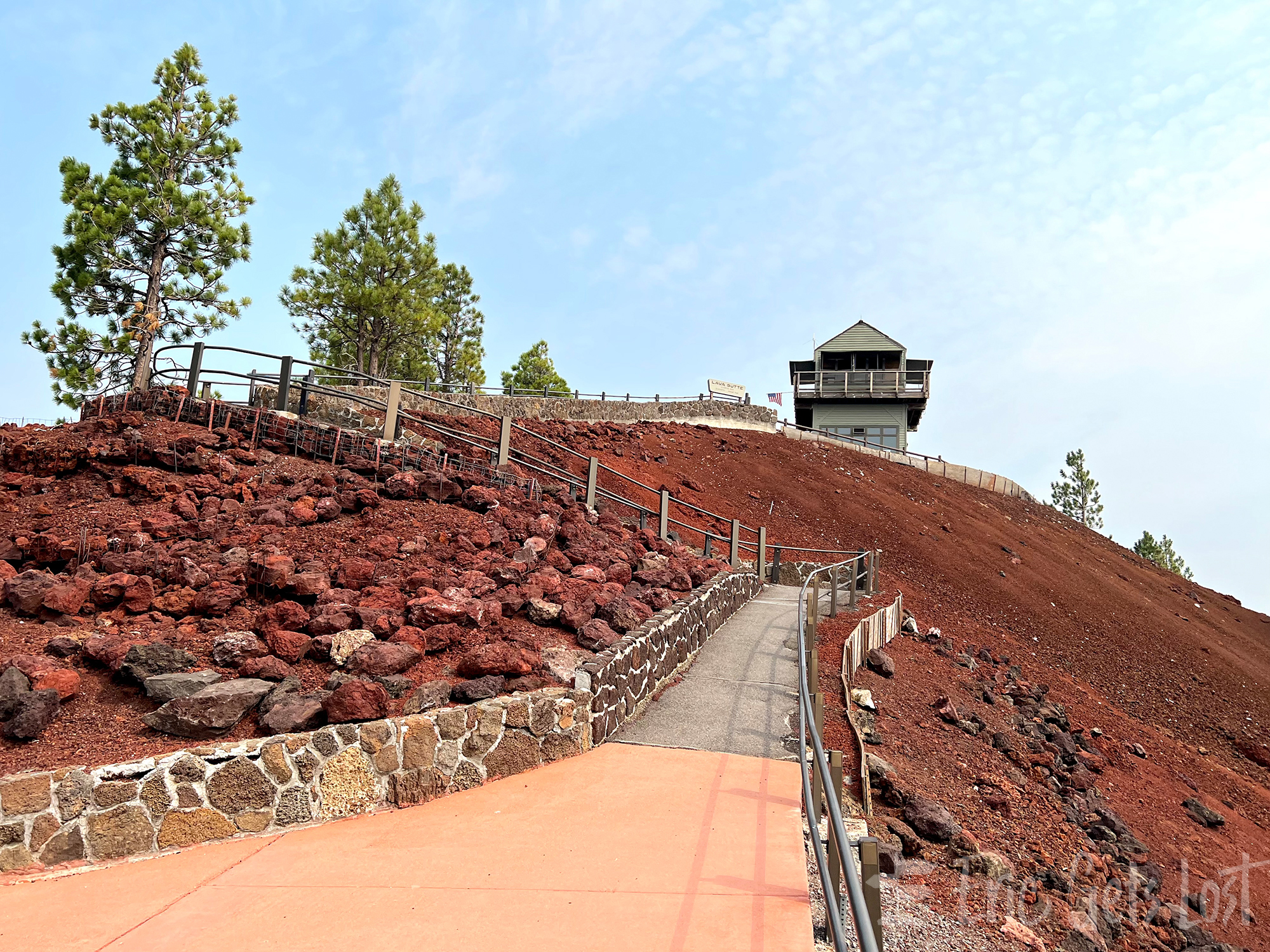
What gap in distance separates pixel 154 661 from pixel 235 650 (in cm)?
60

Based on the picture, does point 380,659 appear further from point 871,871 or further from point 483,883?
point 871,871

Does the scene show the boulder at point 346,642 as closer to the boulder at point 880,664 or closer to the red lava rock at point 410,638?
the red lava rock at point 410,638

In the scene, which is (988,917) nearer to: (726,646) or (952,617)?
(726,646)

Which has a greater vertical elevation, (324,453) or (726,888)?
(324,453)

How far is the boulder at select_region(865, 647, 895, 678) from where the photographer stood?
11250mm

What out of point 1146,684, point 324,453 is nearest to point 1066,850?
point 324,453

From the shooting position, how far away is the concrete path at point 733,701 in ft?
24.8

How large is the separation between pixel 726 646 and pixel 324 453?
21.0 ft

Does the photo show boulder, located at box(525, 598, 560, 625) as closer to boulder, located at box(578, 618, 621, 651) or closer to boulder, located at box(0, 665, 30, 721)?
boulder, located at box(578, 618, 621, 651)

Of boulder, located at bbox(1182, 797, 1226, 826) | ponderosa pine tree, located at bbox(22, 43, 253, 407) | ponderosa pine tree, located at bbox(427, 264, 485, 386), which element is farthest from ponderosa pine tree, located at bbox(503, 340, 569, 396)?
boulder, located at bbox(1182, 797, 1226, 826)

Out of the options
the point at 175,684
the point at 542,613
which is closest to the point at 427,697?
the point at 175,684

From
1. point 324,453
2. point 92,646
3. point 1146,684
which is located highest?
point 324,453

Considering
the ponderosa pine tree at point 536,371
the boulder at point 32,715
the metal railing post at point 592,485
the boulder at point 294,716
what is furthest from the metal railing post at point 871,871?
the ponderosa pine tree at point 536,371

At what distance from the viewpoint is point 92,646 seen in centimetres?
658
